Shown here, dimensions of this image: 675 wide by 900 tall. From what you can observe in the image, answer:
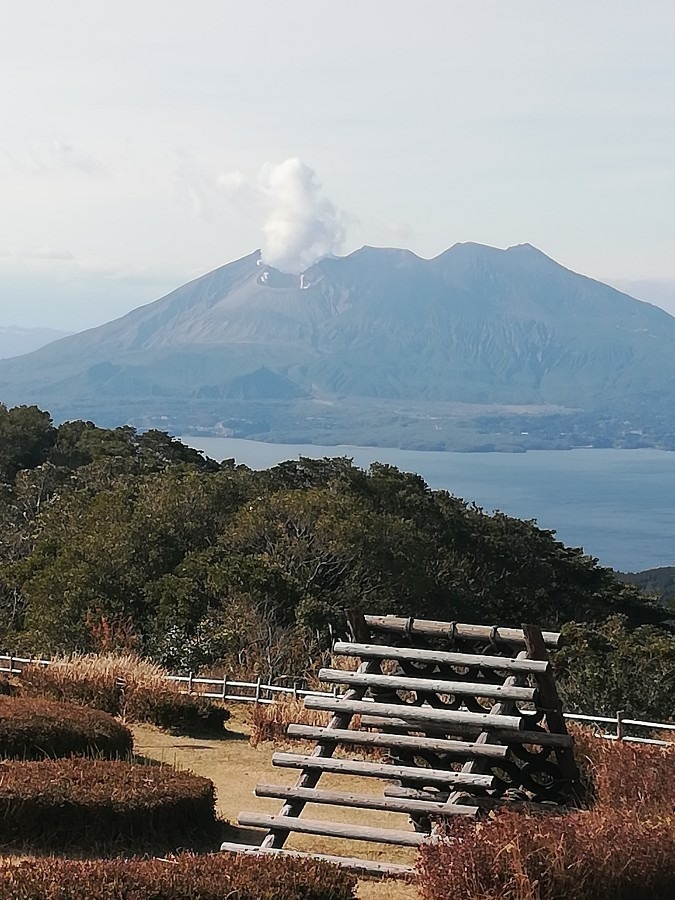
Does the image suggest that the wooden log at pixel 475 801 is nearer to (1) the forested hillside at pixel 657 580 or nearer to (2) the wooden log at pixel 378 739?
(2) the wooden log at pixel 378 739

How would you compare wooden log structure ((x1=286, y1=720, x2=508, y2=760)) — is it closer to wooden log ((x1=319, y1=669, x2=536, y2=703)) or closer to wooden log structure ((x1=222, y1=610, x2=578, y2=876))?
wooden log structure ((x1=222, y1=610, x2=578, y2=876))

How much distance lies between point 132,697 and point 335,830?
618 centimetres

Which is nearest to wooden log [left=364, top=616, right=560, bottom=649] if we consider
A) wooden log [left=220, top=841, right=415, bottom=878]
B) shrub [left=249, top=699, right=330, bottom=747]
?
wooden log [left=220, top=841, right=415, bottom=878]

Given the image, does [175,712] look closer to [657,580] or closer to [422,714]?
[422,714]

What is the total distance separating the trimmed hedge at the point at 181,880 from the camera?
617 cm

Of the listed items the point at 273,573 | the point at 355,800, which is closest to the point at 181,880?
the point at 355,800

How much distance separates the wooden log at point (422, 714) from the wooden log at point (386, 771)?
0.37m

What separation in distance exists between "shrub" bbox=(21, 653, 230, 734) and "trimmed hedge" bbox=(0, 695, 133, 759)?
95.9 inches

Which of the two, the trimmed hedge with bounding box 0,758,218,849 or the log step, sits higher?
the log step

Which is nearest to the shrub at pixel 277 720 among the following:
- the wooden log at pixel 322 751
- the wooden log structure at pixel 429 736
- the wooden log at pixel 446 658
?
the wooden log structure at pixel 429 736

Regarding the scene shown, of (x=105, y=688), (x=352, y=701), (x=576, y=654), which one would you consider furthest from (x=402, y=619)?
(x=576, y=654)

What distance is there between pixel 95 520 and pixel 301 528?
5.30 metres

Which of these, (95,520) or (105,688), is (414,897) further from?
(95,520)

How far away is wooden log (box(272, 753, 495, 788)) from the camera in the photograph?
28.8ft
